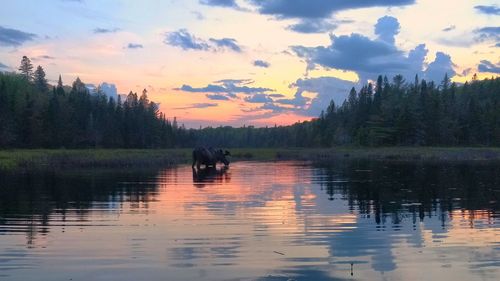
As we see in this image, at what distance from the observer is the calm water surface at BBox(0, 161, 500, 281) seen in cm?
1293

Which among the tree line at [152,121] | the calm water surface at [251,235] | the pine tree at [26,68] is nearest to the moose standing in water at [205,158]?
the calm water surface at [251,235]

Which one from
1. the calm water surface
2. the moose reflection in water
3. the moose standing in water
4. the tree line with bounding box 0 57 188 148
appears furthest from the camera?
the tree line with bounding box 0 57 188 148

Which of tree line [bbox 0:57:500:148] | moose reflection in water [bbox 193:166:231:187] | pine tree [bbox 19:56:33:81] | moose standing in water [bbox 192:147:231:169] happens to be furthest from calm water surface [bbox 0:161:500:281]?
pine tree [bbox 19:56:33:81]

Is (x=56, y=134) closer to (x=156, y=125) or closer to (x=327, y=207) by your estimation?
(x=156, y=125)

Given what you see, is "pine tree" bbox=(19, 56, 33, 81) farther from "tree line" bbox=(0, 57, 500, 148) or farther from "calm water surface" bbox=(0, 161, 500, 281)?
"calm water surface" bbox=(0, 161, 500, 281)

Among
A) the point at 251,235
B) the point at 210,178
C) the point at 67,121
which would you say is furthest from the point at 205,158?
the point at 67,121

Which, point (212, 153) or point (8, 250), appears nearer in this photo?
point (8, 250)

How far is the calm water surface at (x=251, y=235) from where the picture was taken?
12.9 m

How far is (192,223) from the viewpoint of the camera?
66.3 feet

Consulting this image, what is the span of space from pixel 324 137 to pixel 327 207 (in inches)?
6428

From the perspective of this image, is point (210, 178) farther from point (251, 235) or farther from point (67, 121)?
point (67, 121)

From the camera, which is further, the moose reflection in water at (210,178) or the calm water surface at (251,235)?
the moose reflection in water at (210,178)

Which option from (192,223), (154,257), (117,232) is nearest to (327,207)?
(192,223)

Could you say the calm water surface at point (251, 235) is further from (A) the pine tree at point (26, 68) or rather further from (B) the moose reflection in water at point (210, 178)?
(A) the pine tree at point (26, 68)
